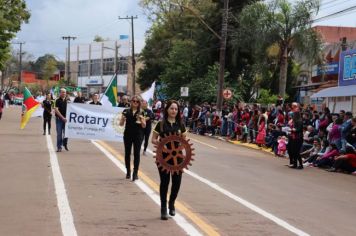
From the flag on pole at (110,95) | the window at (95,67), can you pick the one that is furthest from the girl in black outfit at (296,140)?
the window at (95,67)

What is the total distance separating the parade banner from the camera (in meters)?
17.7

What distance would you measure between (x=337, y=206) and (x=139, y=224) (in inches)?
174

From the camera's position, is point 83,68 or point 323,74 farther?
point 83,68

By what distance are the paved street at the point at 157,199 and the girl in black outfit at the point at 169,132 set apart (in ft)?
0.84

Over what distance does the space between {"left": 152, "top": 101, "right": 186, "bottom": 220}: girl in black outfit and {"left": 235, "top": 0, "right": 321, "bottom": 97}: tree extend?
87.6ft

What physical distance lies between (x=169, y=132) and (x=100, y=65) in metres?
105

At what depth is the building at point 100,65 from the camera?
104m

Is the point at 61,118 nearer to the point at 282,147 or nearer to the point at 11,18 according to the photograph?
the point at 282,147

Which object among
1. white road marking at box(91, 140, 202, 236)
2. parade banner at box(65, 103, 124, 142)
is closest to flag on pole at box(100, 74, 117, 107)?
parade banner at box(65, 103, 124, 142)

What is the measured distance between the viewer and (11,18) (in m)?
39.8

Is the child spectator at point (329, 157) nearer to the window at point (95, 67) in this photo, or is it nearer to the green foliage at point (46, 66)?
the window at point (95, 67)

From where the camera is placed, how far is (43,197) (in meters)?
9.89

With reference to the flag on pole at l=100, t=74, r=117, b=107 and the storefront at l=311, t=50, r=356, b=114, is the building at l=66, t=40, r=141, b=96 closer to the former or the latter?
the storefront at l=311, t=50, r=356, b=114

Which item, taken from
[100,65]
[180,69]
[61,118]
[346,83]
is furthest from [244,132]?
[100,65]
